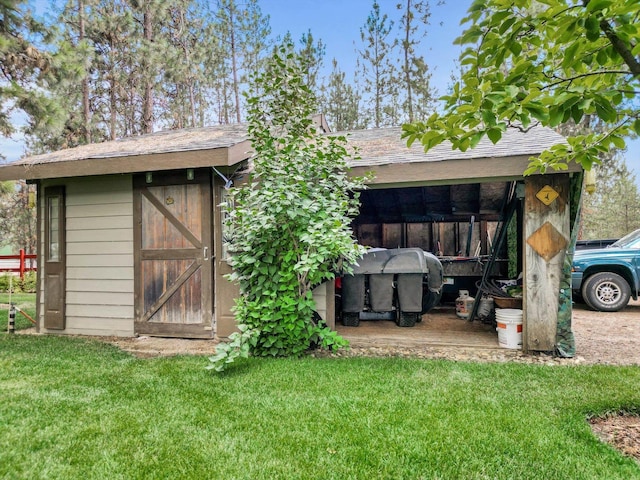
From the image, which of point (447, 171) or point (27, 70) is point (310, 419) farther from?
point (27, 70)

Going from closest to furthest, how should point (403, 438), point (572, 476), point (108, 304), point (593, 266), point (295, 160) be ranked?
point (572, 476)
point (403, 438)
point (295, 160)
point (108, 304)
point (593, 266)

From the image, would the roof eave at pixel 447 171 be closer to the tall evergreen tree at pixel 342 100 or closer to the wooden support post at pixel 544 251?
the wooden support post at pixel 544 251

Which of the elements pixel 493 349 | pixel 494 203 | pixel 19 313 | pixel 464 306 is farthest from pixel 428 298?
pixel 19 313

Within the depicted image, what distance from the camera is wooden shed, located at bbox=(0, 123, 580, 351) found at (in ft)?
12.7

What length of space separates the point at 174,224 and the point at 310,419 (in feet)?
10.5

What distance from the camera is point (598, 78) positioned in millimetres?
1988

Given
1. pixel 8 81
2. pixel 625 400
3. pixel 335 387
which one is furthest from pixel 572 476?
pixel 8 81

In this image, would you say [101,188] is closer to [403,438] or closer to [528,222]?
[403,438]

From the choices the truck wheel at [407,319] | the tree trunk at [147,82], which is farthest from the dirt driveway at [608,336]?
the tree trunk at [147,82]

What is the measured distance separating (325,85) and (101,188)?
9.50 meters

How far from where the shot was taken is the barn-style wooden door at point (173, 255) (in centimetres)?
467

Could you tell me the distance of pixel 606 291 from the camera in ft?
21.5

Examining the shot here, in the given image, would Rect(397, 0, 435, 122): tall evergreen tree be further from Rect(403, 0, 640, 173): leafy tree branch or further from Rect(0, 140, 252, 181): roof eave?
Rect(403, 0, 640, 173): leafy tree branch

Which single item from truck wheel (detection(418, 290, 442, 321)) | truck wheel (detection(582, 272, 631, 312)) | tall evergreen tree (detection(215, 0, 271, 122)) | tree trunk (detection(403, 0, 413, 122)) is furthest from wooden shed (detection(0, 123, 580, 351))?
tall evergreen tree (detection(215, 0, 271, 122))
